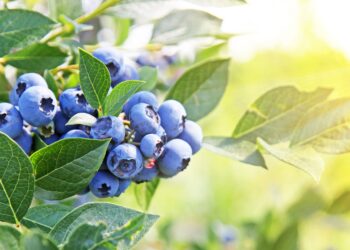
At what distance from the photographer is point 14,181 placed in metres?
0.67

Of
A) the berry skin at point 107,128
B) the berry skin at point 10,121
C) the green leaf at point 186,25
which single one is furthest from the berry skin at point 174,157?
the green leaf at point 186,25

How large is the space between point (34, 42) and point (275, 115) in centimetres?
43

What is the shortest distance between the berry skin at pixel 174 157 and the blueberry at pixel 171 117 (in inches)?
0.6

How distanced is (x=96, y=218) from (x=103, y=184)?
116mm

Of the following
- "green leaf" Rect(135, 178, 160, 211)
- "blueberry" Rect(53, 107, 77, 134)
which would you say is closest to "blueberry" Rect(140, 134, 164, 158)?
"blueberry" Rect(53, 107, 77, 134)

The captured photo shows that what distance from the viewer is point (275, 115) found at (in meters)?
1.01

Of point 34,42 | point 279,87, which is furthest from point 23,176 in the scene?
point 279,87

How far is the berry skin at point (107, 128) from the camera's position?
738 mm

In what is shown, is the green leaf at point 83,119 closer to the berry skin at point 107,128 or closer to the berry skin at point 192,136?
the berry skin at point 107,128

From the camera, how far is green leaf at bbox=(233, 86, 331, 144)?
3.21 ft

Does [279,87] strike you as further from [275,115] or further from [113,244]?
[113,244]

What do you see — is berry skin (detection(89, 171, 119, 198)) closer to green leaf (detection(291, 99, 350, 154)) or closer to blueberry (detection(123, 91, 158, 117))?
blueberry (detection(123, 91, 158, 117))

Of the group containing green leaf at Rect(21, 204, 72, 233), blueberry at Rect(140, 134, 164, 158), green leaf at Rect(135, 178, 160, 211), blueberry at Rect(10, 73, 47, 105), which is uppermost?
blueberry at Rect(10, 73, 47, 105)

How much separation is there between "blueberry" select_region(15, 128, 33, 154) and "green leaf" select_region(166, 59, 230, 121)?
0.98 feet
